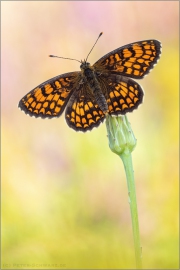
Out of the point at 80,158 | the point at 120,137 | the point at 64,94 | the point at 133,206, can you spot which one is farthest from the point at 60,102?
the point at 80,158

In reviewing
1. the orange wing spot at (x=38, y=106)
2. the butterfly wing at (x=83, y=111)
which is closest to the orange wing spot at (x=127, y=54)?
the butterfly wing at (x=83, y=111)

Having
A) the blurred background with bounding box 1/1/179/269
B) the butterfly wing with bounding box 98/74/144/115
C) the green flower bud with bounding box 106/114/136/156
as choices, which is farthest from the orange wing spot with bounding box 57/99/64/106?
the blurred background with bounding box 1/1/179/269

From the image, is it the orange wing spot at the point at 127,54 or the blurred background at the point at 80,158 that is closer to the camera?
the orange wing spot at the point at 127,54

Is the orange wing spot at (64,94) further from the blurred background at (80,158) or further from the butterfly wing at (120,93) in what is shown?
the blurred background at (80,158)

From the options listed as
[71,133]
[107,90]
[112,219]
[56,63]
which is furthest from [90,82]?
[56,63]

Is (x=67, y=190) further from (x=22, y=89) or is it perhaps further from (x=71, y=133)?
(x=22, y=89)
